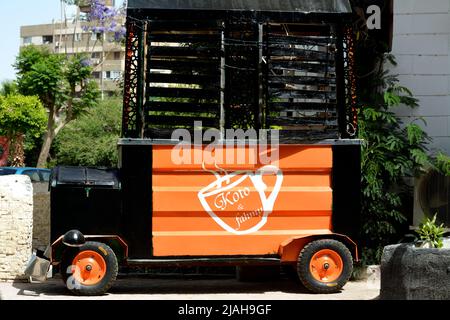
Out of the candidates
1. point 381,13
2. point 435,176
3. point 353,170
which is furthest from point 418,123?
point 353,170

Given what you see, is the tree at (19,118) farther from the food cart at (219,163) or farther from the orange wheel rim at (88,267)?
the orange wheel rim at (88,267)

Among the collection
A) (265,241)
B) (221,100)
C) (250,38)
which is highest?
(250,38)

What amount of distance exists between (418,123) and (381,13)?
65.7 inches

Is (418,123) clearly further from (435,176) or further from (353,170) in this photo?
(353,170)

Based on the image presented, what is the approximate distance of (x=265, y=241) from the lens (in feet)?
31.4

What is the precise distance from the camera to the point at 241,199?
949cm

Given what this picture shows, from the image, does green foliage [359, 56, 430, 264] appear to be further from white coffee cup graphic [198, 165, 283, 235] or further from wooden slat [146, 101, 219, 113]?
wooden slat [146, 101, 219, 113]

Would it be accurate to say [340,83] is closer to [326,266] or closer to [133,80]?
[326,266]

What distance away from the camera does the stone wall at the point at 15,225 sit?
418 inches

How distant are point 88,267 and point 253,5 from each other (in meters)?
3.37

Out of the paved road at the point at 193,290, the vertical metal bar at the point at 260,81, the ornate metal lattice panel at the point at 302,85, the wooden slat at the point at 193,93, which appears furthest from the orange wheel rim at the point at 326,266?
the wooden slat at the point at 193,93

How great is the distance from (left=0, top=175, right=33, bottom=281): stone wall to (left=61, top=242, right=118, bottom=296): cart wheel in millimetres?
1482

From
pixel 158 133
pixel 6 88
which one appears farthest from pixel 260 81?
pixel 6 88
